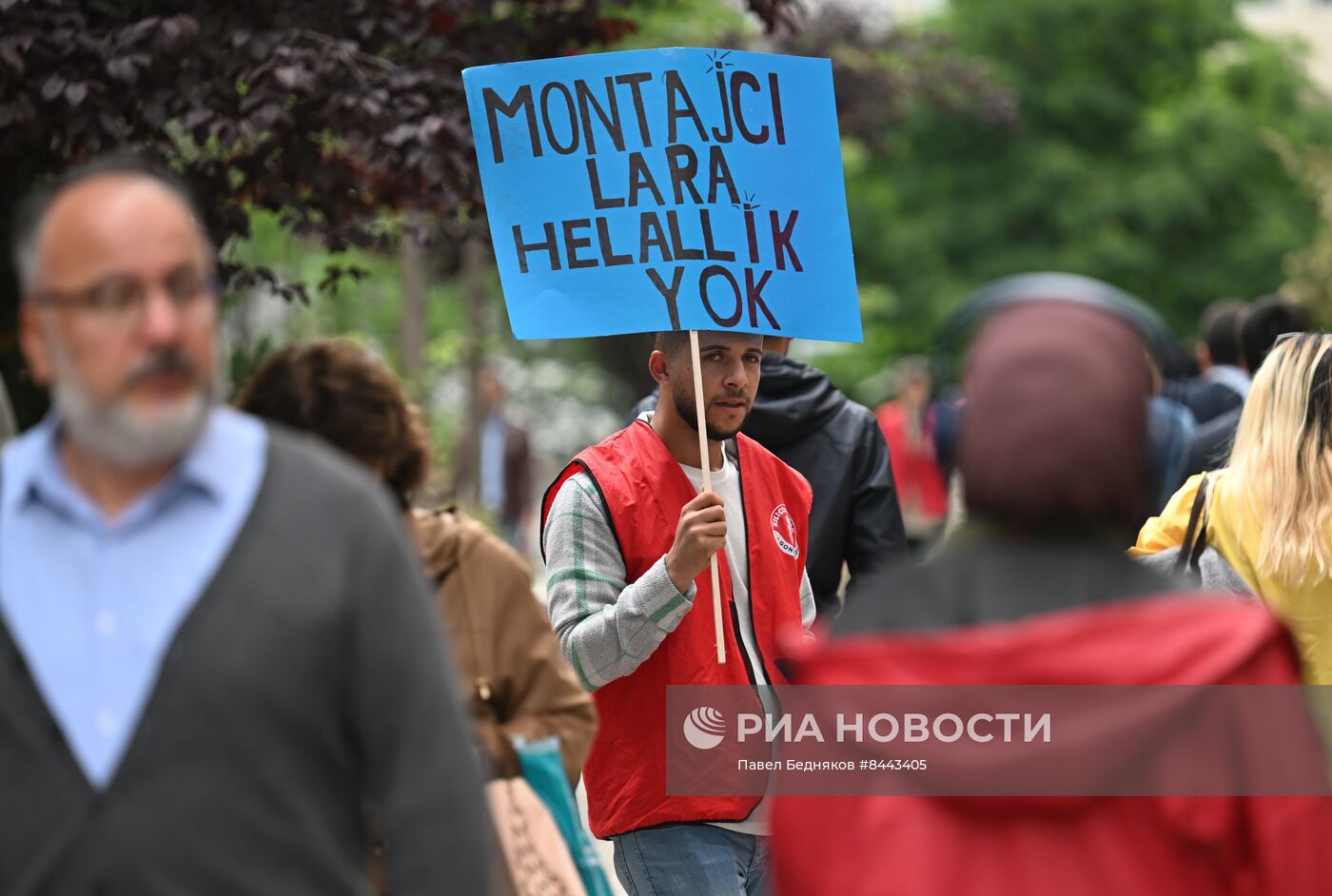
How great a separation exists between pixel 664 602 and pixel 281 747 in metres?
1.95

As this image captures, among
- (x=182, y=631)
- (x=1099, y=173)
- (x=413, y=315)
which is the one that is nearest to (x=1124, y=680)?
(x=182, y=631)

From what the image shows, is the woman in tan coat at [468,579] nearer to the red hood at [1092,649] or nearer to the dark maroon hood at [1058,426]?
the red hood at [1092,649]

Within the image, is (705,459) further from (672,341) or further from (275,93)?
(275,93)

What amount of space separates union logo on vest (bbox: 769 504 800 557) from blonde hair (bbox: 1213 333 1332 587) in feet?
3.47

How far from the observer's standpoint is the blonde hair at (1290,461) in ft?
15.6

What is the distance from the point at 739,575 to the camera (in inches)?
188

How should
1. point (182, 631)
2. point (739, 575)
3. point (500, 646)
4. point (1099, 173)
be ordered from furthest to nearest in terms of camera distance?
point (1099, 173)
point (739, 575)
point (500, 646)
point (182, 631)

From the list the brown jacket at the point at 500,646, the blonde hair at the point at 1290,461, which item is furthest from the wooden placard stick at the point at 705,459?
the blonde hair at the point at 1290,461

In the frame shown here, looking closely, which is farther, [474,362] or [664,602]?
[474,362]

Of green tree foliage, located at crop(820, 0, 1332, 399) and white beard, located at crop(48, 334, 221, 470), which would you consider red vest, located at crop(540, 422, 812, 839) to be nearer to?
white beard, located at crop(48, 334, 221, 470)

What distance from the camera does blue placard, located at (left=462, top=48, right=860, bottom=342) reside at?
4.95 meters

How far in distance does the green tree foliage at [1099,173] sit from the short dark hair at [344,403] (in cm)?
2994

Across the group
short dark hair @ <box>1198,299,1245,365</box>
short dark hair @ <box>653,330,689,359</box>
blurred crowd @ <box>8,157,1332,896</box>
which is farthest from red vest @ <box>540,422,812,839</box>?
short dark hair @ <box>1198,299,1245,365</box>

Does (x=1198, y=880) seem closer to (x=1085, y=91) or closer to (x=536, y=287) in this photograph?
(x=536, y=287)
